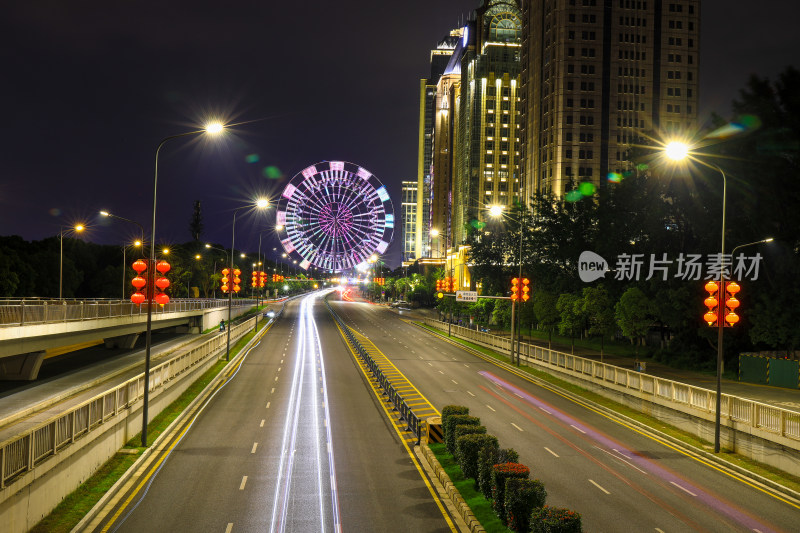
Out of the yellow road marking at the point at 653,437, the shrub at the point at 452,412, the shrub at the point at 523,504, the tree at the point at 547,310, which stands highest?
the tree at the point at 547,310

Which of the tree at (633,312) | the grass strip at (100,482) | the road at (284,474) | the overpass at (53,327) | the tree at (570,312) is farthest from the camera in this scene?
the tree at (570,312)

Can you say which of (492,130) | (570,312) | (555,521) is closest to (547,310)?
(570,312)

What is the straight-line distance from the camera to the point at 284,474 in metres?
20.7

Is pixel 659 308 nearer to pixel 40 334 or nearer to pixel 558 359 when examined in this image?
pixel 558 359

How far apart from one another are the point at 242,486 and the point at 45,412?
1152cm

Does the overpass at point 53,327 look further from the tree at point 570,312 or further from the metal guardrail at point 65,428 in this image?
the tree at point 570,312

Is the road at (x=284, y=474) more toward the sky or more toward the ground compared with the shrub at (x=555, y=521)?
more toward the ground

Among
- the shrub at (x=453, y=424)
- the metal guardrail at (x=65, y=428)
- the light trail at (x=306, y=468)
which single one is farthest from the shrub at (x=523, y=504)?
the metal guardrail at (x=65, y=428)

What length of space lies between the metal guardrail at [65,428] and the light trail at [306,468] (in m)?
6.04

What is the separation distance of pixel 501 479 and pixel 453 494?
2205 mm

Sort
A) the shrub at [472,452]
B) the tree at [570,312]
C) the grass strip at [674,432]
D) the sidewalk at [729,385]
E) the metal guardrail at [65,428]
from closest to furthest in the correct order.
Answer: the metal guardrail at [65,428] < the shrub at [472,452] < the grass strip at [674,432] < the sidewalk at [729,385] < the tree at [570,312]

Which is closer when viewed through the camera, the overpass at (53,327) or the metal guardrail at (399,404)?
the metal guardrail at (399,404)

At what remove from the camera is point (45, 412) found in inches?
1003

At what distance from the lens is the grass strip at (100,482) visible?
1523 cm
